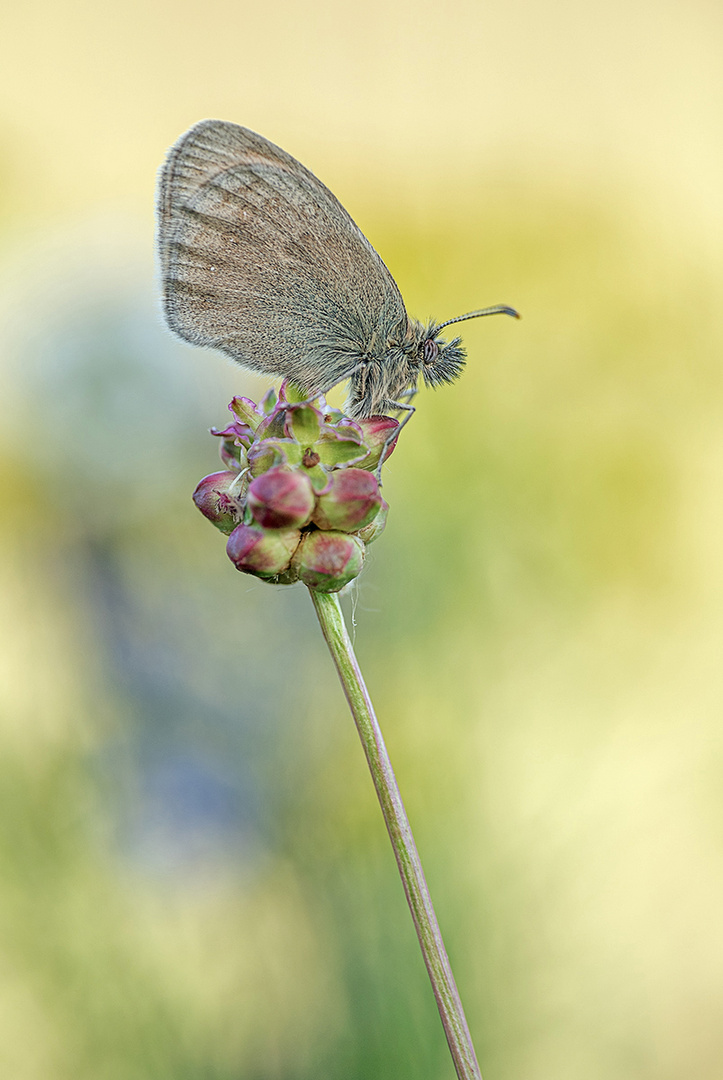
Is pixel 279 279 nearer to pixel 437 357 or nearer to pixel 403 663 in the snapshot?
pixel 437 357

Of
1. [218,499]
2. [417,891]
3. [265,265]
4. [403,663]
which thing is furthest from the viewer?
[403,663]

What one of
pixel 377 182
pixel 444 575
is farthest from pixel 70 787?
pixel 377 182

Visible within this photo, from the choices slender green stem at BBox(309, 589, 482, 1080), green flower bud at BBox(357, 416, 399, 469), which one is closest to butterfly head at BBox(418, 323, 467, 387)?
green flower bud at BBox(357, 416, 399, 469)

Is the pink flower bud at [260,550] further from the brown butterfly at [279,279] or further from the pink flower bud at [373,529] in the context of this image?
the brown butterfly at [279,279]

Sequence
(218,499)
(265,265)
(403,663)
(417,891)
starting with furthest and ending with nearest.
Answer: (403,663)
(265,265)
(218,499)
(417,891)

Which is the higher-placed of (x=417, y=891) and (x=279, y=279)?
(x=279, y=279)

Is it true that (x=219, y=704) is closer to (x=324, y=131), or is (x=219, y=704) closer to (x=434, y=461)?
(x=434, y=461)

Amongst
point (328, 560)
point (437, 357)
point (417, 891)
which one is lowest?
point (417, 891)

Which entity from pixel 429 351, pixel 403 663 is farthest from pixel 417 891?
pixel 403 663
